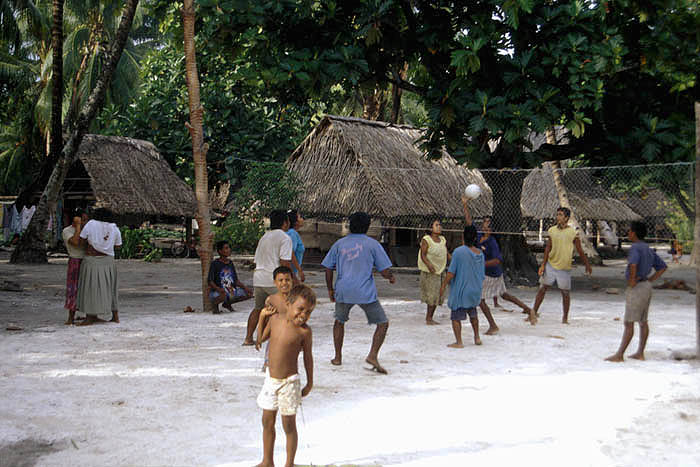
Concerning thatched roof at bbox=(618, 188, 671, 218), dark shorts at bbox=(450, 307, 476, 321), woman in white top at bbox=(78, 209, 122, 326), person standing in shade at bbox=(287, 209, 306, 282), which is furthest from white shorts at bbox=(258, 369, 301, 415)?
thatched roof at bbox=(618, 188, 671, 218)

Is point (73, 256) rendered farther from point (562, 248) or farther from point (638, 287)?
point (638, 287)

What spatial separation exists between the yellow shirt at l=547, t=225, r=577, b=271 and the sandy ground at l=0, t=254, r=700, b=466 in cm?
89

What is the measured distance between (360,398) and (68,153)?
1345 cm

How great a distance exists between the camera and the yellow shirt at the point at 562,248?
31.7 ft

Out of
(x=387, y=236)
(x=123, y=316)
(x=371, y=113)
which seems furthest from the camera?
(x=371, y=113)

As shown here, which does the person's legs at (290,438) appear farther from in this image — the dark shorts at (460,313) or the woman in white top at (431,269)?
the woman in white top at (431,269)

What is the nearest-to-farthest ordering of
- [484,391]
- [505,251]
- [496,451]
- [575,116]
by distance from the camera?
[496,451], [484,391], [575,116], [505,251]

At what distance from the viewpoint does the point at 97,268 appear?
Answer: 9.22 metres

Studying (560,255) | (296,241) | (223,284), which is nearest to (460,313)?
(560,255)

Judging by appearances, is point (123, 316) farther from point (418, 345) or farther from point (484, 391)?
point (484, 391)

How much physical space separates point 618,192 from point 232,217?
47.7 feet

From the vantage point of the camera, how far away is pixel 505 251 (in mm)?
15875

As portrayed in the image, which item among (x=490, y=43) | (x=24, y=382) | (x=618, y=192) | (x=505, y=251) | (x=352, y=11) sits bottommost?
(x=24, y=382)

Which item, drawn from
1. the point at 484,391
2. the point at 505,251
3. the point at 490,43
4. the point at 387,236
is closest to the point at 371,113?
the point at 387,236
